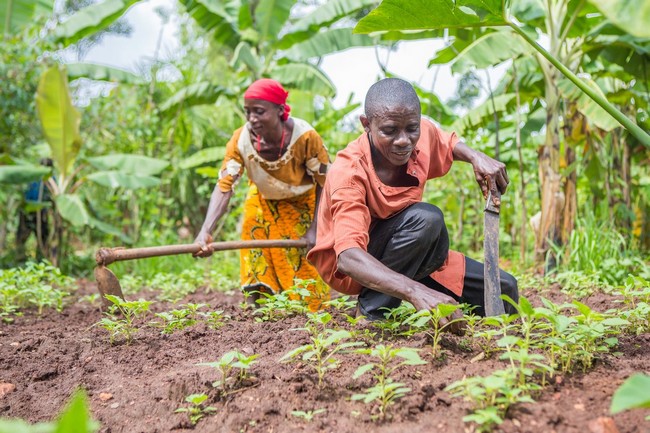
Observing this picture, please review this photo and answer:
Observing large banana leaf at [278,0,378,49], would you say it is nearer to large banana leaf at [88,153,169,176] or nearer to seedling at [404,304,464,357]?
large banana leaf at [88,153,169,176]

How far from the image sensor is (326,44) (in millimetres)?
8055

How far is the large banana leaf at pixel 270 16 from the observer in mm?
7559

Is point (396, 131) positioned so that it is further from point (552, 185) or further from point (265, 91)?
point (552, 185)

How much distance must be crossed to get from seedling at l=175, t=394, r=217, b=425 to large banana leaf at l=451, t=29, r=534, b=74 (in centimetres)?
396

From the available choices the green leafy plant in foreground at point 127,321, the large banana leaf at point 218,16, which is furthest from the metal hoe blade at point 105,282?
the large banana leaf at point 218,16

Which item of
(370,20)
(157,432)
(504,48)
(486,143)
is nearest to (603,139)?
(486,143)

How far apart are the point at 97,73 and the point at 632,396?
8.10 meters

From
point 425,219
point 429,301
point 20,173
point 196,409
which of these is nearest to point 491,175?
point 425,219

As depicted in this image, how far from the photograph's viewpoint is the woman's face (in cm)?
383

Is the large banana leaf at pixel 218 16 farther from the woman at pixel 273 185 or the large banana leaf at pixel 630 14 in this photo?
the large banana leaf at pixel 630 14

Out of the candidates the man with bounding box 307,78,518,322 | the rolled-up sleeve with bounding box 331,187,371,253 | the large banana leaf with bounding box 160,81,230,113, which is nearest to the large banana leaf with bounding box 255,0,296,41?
the large banana leaf with bounding box 160,81,230,113

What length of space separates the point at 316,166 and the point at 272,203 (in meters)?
0.48

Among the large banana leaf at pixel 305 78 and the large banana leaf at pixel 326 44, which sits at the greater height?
the large banana leaf at pixel 326 44

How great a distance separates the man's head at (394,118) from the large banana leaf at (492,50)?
2690mm
